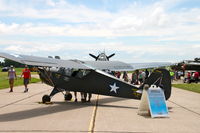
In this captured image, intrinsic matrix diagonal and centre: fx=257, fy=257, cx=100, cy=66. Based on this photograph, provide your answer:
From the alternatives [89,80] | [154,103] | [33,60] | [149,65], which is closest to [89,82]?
[89,80]

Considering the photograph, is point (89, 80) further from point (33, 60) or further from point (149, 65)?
point (149, 65)

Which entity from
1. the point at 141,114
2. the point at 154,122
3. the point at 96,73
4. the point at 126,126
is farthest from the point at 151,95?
the point at 96,73

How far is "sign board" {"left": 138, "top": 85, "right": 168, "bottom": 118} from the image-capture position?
9.58m

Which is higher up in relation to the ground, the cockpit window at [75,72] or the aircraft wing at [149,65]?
the aircraft wing at [149,65]

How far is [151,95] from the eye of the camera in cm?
998

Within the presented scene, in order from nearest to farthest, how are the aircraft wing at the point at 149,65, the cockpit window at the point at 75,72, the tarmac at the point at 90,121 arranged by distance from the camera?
the tarmac at the point at 90,121 → the cockpit window at the point at 75,72 → the aircraft wing at the point at 149,65

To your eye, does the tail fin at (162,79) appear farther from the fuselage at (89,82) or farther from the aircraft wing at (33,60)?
the aircraft wing at (33,60)

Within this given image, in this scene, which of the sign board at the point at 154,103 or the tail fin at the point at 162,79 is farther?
the tail fin at the point at 162,79

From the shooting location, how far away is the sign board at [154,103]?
31.4ft

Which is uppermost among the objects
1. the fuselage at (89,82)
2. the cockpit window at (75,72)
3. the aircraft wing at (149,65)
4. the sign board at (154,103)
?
the aircraft wing at (149,65)

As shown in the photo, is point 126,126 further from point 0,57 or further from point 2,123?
point 0,57

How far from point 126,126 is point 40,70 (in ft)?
22.9

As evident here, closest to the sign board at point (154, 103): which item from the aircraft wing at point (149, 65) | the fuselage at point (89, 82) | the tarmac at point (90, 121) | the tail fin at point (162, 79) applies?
the tarmac at point (90, 121)

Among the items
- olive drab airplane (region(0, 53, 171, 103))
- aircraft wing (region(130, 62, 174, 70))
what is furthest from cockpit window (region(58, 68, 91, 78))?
aircraft wing (region(130, 62, 174, 70))
